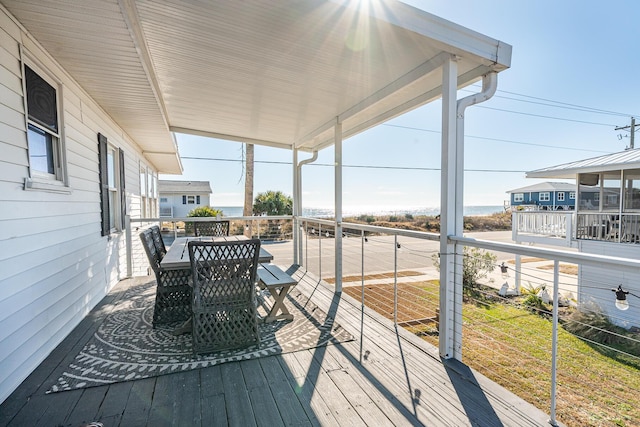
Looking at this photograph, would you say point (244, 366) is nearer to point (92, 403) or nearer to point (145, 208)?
point (92, 403)

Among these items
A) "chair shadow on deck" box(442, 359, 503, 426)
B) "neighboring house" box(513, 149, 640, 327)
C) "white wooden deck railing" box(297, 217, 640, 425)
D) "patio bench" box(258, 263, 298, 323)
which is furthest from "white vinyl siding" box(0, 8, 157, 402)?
"neighboring house" box(513, 149, 640, 327)

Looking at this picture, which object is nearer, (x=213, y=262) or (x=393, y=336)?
(x=213, y=262)

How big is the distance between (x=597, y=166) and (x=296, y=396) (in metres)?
10.4

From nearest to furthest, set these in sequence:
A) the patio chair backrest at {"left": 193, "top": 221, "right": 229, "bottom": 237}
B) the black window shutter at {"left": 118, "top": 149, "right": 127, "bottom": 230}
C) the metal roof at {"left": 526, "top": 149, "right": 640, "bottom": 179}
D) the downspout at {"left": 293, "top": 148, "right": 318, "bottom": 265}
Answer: the black window shutter at {"left": 118, "top": 149, "right": 127, "bottom": 230} → the patio chair backrest at {"left": 193, "top": 221, "right": 229, "bottom": 237} → the downspout at {"left": 293, "top": 148, "right": 318, "bottom": 265} → the metal roof at {"left": 526, "top": 149, "right": 640, "bottom": 179}

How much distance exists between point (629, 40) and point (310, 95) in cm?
2344

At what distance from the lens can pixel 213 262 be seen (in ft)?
8.02

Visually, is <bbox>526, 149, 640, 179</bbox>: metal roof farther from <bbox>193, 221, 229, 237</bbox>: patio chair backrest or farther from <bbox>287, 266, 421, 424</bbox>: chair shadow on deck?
<bbox>193, 221, 229, 237</bbox>: patio chair backrest

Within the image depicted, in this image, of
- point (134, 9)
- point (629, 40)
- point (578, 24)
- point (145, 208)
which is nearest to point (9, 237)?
point (134, 9)

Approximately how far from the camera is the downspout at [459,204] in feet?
8.02

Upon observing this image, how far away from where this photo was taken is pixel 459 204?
2496 mm

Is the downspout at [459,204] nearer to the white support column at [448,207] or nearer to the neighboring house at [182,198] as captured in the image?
the white support column at [448,207]

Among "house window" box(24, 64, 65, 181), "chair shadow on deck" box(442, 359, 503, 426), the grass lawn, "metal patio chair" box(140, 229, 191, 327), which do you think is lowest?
the grass lawn

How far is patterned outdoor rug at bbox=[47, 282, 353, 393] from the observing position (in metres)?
2.26

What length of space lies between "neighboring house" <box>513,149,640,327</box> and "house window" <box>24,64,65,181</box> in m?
10.1
